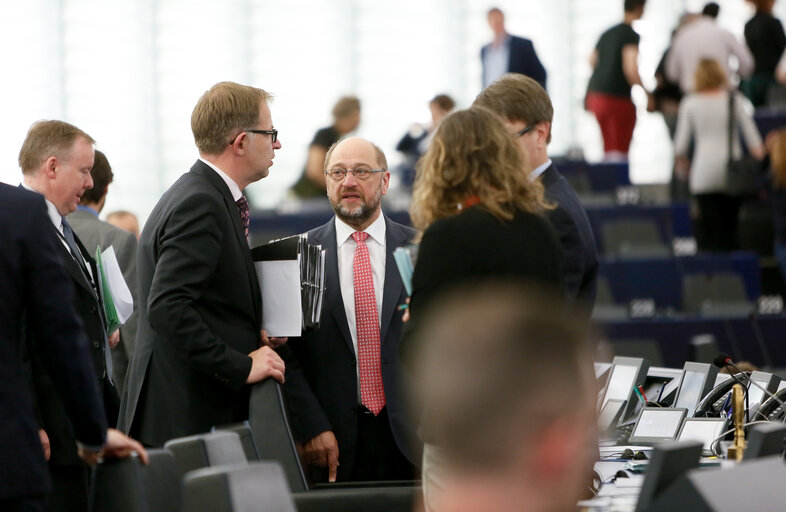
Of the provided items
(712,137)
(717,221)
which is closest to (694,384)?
(712,137)

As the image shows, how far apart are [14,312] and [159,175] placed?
975 cm

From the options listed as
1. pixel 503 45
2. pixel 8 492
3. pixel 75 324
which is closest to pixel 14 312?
pixel 75 324

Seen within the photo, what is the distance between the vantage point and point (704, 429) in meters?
3.69

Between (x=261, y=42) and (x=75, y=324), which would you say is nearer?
(x=75, y=324)

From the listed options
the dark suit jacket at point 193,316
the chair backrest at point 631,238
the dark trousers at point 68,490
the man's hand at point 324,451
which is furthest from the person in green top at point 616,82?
the dark trousers at point 68,490

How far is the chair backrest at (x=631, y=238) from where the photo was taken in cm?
898

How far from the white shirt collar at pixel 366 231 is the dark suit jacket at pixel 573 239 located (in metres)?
0.87

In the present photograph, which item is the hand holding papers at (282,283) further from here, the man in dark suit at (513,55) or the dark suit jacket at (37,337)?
the man in dark suit at (513,55)

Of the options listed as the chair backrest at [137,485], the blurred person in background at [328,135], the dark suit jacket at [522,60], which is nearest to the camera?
the chair backrest at [137,485]

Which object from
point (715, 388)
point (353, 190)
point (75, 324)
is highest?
point (353, 190)

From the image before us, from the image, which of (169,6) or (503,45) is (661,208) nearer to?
(503,45)

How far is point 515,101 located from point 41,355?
1.36 m

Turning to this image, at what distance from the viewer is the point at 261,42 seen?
41.4 feet

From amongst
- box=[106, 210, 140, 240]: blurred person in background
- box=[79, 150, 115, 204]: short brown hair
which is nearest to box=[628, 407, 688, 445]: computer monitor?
box=[79, 150, 115, 204]: short brown hair
